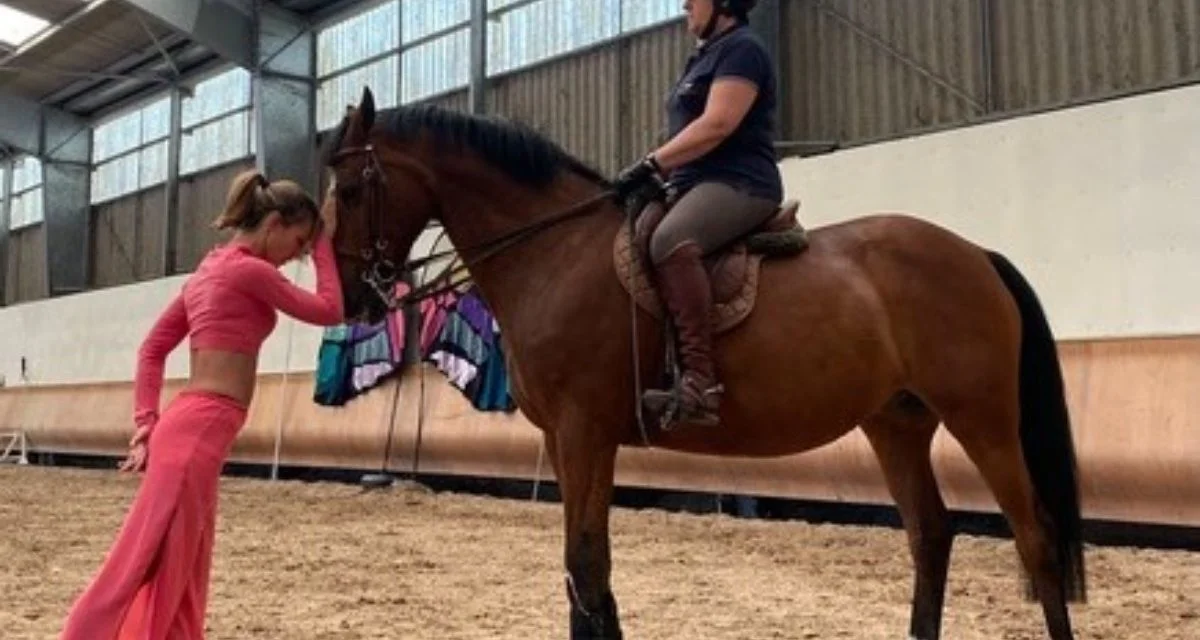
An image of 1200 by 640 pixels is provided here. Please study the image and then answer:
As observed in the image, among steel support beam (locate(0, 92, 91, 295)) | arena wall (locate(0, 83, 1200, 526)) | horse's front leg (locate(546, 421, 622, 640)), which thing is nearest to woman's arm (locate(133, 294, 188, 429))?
horse's front leg (locate(546, 421, 622, 640))

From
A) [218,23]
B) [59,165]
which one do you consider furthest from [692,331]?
[59,165]

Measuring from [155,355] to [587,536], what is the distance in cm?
135

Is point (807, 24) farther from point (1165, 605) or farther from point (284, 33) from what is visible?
point (284, 33)

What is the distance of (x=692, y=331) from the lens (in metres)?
3.38

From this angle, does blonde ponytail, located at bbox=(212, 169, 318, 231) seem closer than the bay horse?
Yes

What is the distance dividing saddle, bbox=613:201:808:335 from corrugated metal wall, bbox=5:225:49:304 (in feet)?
78.9

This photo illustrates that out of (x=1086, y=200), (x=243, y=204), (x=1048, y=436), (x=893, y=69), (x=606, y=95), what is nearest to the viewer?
(x=243, y=204)

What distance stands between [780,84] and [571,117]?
339cm

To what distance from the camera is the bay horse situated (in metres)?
3.45

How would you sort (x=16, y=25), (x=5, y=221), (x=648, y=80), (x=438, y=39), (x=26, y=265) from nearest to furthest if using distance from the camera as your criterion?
(x=648, y=80)
(x=438, y=39)
(x=16, y=25)
(x=26, y=265)
(x=5, y=221)

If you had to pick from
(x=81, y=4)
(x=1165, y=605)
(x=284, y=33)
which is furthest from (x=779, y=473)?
(x=81, y=4)

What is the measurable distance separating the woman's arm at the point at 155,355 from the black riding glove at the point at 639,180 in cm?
146

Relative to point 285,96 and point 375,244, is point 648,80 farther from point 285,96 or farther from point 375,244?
point 375,244

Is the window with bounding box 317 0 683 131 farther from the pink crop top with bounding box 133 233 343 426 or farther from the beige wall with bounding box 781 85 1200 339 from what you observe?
the pink crop top with bounding box 133 233 343 426
